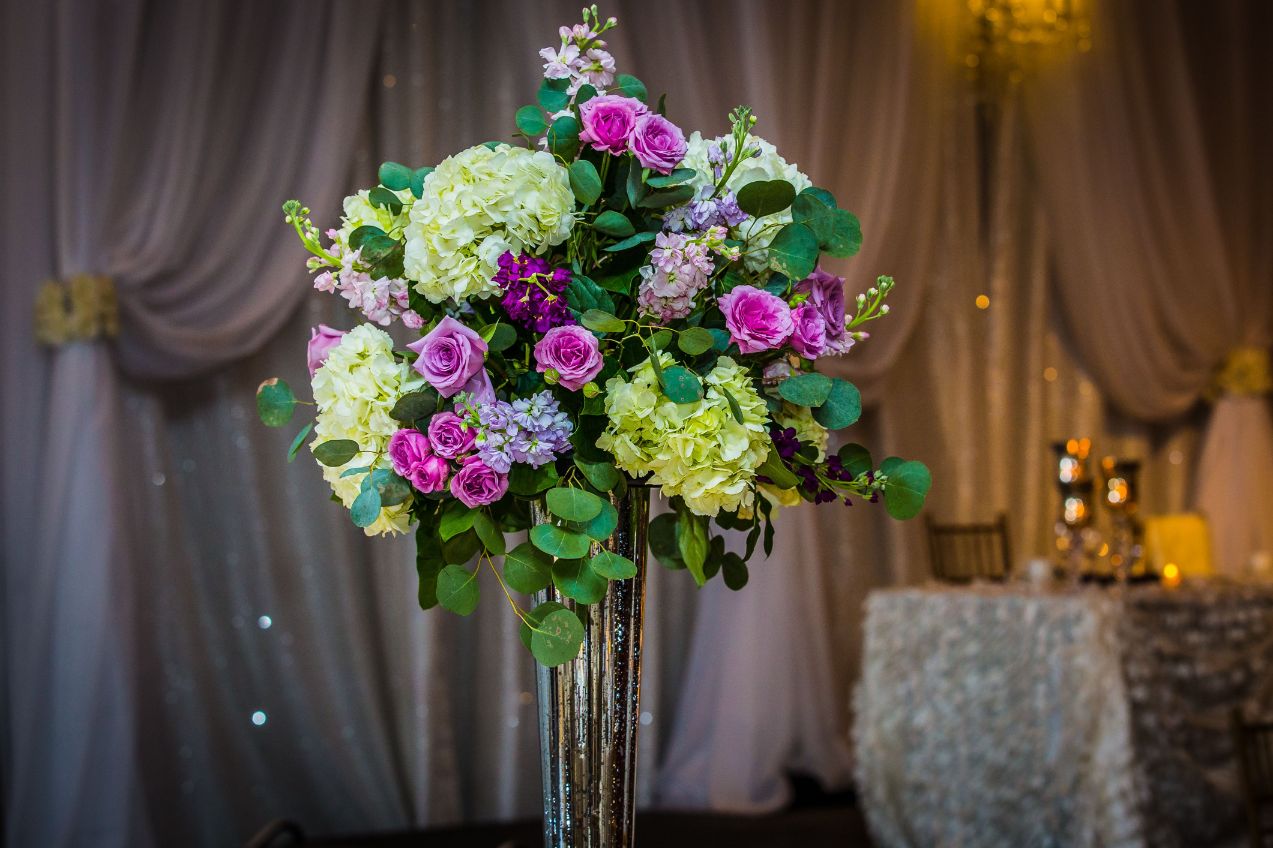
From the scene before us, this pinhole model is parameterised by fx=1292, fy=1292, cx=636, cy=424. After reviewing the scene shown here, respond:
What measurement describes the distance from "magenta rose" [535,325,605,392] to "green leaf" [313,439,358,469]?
173mm

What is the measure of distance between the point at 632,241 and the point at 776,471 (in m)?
0.21

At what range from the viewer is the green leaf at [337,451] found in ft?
3.33

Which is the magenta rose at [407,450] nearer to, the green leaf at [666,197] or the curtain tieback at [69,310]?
the green leaf at [666,197]

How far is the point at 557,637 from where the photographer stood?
38.7 inches

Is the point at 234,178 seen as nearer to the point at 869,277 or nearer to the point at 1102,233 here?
the point at 869,277

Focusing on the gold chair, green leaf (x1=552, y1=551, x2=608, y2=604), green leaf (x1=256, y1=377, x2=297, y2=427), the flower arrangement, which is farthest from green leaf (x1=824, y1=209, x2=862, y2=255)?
the gold chair

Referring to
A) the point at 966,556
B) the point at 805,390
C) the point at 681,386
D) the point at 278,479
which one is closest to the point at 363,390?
the point at 681,386

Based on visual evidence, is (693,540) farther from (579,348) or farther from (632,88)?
(632,88)

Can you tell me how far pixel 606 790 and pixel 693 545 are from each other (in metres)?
0.21

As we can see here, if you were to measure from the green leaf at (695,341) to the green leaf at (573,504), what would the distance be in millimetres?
134

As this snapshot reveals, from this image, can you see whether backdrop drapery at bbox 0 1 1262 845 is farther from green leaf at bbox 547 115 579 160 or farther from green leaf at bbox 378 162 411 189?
green leaf at bbox 547 115 579 160

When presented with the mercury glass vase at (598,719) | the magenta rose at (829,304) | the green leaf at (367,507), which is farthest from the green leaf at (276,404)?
the magenta rose at (829,304)

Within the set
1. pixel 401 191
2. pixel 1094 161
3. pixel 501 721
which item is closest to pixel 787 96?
pixel 1094 161

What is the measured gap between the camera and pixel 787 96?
5.02 metres
